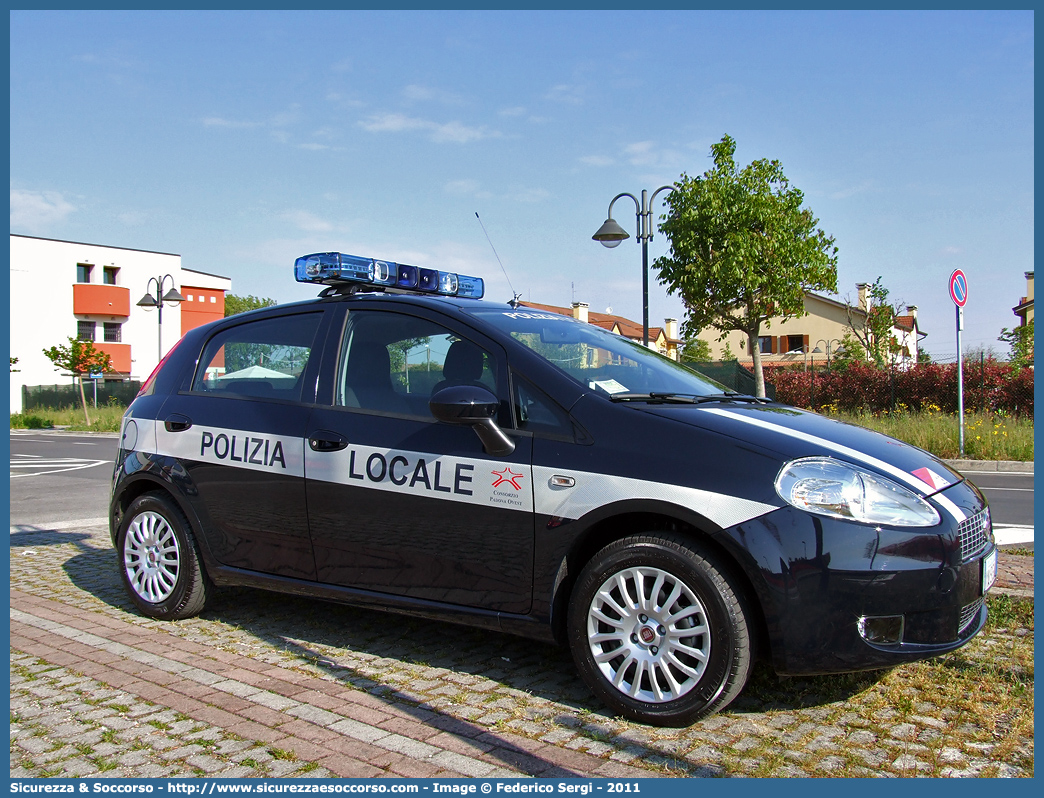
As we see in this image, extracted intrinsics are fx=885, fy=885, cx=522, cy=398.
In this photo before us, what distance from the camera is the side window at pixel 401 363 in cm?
409

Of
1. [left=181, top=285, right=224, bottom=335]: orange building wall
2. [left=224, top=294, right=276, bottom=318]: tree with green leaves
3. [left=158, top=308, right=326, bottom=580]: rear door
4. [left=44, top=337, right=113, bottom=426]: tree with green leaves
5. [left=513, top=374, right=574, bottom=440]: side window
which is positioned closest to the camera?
[left=513, top=374, right=574, bottom=440]: side window

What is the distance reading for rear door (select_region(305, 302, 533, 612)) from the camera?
377cm

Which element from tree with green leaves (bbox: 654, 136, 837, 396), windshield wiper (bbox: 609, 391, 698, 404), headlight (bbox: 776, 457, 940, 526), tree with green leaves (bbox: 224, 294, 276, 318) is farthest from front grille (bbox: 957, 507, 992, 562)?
tree with green leaves (bbox: 224, 294, 276, 318)

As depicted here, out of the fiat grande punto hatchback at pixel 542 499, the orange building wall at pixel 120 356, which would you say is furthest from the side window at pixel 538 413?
the orange building wall at pixel 120 356

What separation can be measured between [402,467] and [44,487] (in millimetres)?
10226

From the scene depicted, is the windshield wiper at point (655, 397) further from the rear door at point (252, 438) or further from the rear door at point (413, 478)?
the rear door at point (252, 438)

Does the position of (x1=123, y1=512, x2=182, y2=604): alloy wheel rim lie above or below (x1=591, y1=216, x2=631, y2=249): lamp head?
below

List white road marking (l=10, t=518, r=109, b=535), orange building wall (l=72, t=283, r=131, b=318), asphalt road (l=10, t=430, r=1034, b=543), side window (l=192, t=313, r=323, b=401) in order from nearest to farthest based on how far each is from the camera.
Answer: side window (l=192, t=313, r=323, b=401) → white road marking (l=10, t=518, r=109, b=535) → asphalt road (l=10, t=430, r=1034, b=543) → orange building wall (l=72, t=283, r=131, b=318)

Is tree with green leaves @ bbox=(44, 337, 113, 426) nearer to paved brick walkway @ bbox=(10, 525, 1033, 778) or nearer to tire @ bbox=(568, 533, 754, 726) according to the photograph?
paved brick walkway @ bbox=(10, 525, 1033, 778)

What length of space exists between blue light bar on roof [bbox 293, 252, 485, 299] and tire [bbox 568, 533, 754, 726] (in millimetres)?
2053

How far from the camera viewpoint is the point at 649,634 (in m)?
3.39

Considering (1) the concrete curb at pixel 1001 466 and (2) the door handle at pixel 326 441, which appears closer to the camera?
(2) the door handle at pixel 326 441

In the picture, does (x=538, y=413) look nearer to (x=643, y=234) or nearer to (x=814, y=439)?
(x=814, y=439)

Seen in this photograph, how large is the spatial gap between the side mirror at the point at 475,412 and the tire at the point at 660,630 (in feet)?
2.13
